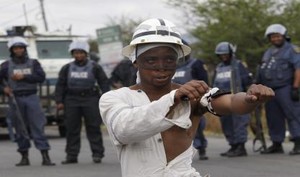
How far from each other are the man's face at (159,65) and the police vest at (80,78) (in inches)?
318

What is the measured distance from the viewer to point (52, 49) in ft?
67.5

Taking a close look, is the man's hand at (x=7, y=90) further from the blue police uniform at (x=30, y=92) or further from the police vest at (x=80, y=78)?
the police vest at (x=80, y=78)

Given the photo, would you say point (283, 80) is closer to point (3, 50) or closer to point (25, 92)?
point (25, 92)

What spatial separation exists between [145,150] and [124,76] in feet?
29.8

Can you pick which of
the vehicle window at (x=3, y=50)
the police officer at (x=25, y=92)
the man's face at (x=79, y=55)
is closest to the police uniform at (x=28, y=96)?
the police officer at (x=25, y=92)

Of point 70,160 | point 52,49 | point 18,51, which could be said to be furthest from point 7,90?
point 52,49

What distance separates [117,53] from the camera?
25.4 meters

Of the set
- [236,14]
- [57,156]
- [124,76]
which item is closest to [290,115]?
[124,76]

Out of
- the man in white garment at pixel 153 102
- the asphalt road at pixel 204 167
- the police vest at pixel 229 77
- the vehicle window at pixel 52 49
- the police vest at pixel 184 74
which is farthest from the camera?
the vehicle window at pixel 52 49

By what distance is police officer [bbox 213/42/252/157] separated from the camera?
1234 cm

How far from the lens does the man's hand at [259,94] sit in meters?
3.43

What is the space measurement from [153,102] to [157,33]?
385 mm

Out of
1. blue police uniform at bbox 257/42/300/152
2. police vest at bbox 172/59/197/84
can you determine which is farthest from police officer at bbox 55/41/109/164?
blue police uniform at bbox 257/42/300/152

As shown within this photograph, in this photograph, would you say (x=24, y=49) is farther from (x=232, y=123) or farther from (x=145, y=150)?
(x=145, y=150)
